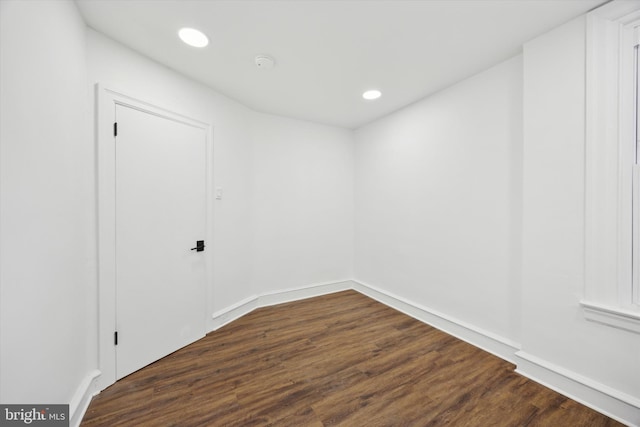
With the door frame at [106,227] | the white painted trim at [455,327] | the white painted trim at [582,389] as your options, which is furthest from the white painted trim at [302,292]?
the white painted trim at [582,389]

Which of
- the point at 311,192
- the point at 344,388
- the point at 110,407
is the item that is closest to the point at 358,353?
the point at 344,388

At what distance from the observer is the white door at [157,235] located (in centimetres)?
183

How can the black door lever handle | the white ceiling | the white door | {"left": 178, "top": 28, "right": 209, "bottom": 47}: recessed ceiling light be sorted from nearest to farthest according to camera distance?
1. the white ceiling
2. {"left": 178, "top": 28, "right": 209, "bottom": 47}: recessed ceiling light
3. the white door
4. the black door lever handle

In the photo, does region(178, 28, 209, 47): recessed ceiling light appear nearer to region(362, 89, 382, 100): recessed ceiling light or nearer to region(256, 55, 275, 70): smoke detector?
region(256, 55, 275, 70): smoke detector

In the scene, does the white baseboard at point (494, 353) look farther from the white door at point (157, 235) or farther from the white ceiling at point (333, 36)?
the white ceiling at point (333, 36)

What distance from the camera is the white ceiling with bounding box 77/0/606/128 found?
1484mm

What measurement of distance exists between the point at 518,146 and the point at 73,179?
3.26 meters

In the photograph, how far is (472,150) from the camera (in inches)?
89.3

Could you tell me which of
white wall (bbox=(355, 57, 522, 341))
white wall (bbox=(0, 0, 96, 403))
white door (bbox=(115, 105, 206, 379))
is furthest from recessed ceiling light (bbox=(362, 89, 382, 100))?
white wall (bbox=(0, 0, 96, 403))

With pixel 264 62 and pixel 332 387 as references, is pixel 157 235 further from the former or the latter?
pixel 332 387

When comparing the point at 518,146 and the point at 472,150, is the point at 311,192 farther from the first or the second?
the point at 518,146

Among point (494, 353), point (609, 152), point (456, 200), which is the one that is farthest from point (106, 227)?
point (609, 152)

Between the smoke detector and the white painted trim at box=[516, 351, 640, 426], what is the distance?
3.15 meters

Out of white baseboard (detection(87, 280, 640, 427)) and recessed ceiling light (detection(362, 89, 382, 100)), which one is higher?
recessed ceiling light (detection(362, 89, 382, 100))
